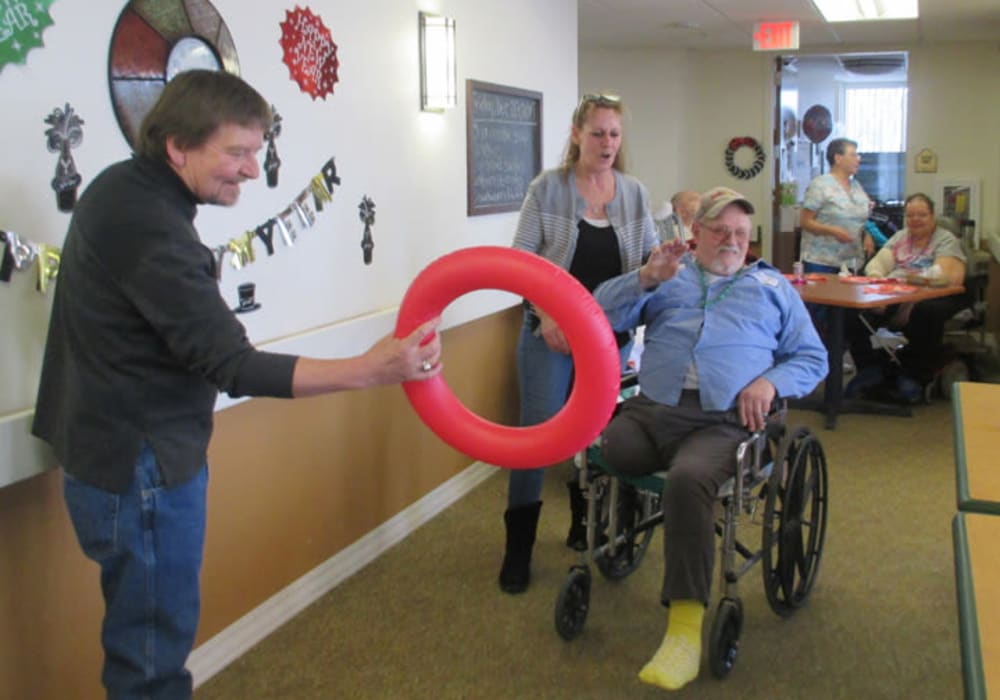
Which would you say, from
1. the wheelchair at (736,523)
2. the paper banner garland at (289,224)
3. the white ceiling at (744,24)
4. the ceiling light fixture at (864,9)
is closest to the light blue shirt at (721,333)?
the wheelchair at (736,523)

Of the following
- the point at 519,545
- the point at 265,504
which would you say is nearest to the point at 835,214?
the point at 519,545

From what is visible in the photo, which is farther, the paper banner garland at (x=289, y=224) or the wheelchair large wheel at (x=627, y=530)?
the wheelchair large wheel at (x=627, y=530)

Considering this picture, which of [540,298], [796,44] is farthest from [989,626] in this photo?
[796,44]

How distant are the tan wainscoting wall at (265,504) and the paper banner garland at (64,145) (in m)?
0.58

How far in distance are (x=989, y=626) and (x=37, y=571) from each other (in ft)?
5.86

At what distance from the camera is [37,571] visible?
2045mm

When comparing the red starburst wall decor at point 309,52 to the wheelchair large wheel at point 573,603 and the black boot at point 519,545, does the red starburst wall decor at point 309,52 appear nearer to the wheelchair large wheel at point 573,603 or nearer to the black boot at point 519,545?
the black boot at point 519,545

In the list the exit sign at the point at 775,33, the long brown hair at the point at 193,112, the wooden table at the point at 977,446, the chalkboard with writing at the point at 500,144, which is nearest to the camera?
the long brown hair at the point at 193,112

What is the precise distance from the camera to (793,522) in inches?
108

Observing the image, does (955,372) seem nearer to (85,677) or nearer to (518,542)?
(518,542)

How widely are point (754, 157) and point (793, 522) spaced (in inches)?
251

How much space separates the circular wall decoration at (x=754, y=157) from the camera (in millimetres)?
8555

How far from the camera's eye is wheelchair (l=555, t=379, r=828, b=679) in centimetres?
250

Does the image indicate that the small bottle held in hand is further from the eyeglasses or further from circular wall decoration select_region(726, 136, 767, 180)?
circular wall decoration select_region(726, 136, 767, 180)
